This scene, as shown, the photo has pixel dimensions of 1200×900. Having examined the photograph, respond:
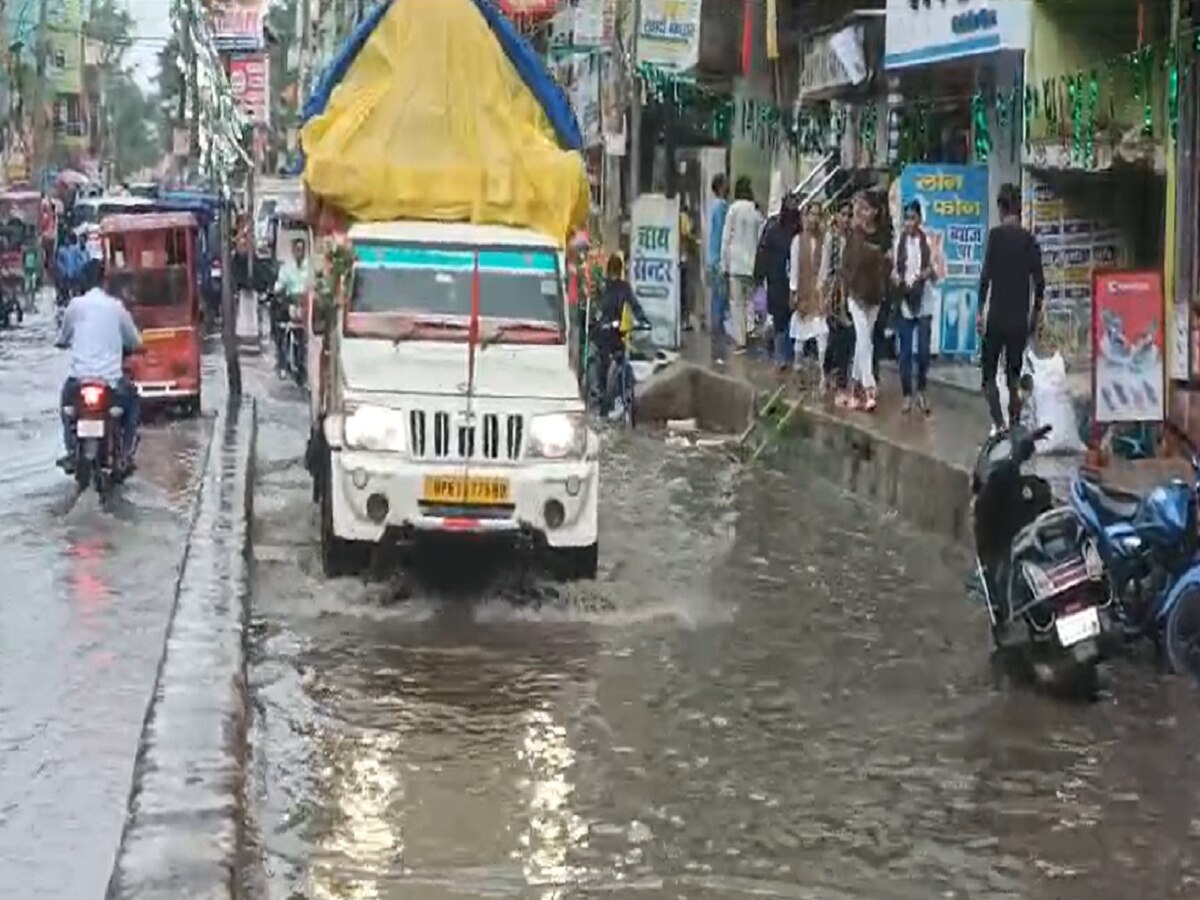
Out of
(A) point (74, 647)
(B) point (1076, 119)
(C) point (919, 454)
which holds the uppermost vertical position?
(B) point (1076, 119)

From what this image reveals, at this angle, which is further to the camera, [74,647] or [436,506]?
[436,506]

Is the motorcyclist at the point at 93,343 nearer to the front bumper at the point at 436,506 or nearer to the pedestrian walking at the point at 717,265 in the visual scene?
the front bumper at the point at 436,506

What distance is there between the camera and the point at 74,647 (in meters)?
11.1

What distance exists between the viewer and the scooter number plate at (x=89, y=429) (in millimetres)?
16516

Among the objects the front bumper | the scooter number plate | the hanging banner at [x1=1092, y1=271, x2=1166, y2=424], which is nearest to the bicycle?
the scooter number plate

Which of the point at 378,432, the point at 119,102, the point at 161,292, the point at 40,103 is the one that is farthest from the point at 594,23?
the point at 119,102

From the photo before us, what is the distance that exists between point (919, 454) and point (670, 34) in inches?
671

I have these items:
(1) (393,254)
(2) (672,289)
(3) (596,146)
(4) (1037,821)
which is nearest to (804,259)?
(2) (672,289)

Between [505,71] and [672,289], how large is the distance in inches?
490

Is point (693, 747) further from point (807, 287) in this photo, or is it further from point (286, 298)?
point (286, 298)

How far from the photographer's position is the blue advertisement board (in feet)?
74.3

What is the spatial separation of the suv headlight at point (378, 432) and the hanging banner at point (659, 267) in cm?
1566

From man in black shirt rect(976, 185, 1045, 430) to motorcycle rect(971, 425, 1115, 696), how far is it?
223 inches

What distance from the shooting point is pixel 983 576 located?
11336 mm
